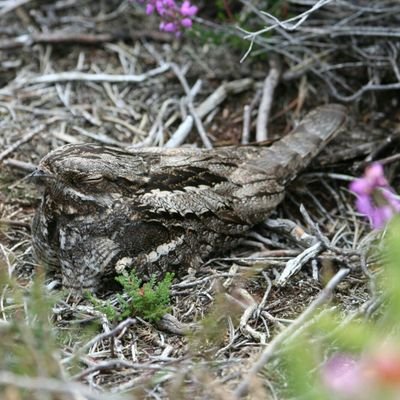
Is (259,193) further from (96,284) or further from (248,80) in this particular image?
(248,80)

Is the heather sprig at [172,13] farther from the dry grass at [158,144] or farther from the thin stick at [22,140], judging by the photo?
the thin stick at [22,140]

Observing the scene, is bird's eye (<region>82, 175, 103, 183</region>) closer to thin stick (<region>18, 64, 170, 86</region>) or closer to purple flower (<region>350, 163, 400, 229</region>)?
purple flower (<region>350, 163, 400, 229</region>)

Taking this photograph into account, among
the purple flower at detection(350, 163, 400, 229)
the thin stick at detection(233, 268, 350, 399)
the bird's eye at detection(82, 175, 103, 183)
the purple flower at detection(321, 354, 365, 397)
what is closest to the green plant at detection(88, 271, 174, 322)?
the bird's eye at detection(82, 175, 103, 183)

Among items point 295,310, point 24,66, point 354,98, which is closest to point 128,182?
point 295,310

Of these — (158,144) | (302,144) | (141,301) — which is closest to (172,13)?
(158,144)

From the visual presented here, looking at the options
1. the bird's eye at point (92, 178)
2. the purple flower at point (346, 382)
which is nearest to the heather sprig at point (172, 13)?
the bird's eye at point (92, 178)

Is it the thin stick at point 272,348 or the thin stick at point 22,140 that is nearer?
the thin stick at point 272,348

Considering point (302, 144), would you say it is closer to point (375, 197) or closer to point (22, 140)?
point (22, 140)
